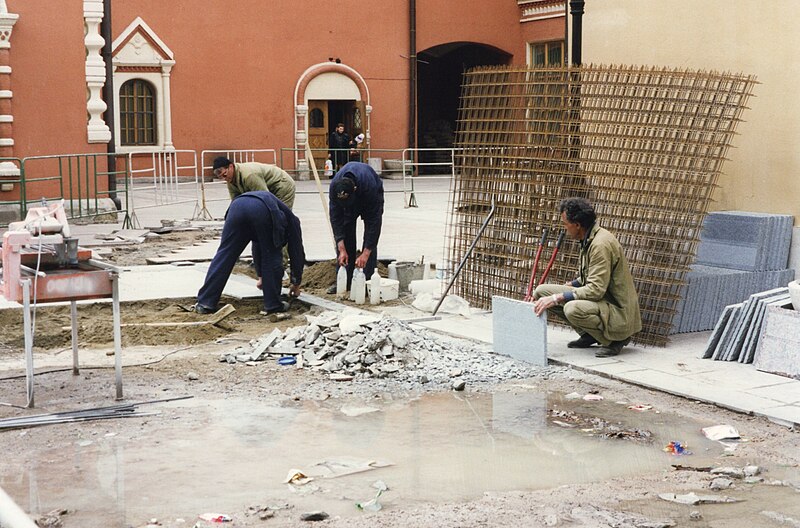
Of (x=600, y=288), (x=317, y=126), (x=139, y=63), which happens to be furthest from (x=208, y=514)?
(x=317, y=126)

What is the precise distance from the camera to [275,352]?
8.36 m

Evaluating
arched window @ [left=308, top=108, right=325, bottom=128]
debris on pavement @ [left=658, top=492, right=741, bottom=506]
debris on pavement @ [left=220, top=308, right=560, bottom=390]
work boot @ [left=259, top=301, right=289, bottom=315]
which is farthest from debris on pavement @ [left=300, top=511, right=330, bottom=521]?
arched window @ [left=308, top=108, right=325, bottom=128]

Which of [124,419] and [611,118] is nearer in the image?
[124,419]

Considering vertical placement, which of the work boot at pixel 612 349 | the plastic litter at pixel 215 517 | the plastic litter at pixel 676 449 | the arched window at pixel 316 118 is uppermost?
the arched window at pixel 316 118

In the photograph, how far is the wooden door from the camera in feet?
102

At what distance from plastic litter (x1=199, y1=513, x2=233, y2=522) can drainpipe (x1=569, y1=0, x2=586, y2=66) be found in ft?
23.0

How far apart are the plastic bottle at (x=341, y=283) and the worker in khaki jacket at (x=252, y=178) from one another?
109 cm

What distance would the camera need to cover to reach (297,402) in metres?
7.12

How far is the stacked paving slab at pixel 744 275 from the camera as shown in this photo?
29.5ft

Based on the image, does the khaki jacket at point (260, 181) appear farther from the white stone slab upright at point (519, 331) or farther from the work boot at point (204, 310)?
the white stone slab upright at point (519, 331)

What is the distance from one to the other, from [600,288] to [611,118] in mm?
1631

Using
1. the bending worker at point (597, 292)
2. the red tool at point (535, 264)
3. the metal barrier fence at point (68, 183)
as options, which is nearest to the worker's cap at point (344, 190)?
the red tool at point (535, 264)

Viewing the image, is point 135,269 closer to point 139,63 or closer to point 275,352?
point 275,352

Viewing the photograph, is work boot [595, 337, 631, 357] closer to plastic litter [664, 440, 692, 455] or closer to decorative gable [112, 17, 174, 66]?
plastic litter [664, 440, 692, 455]
